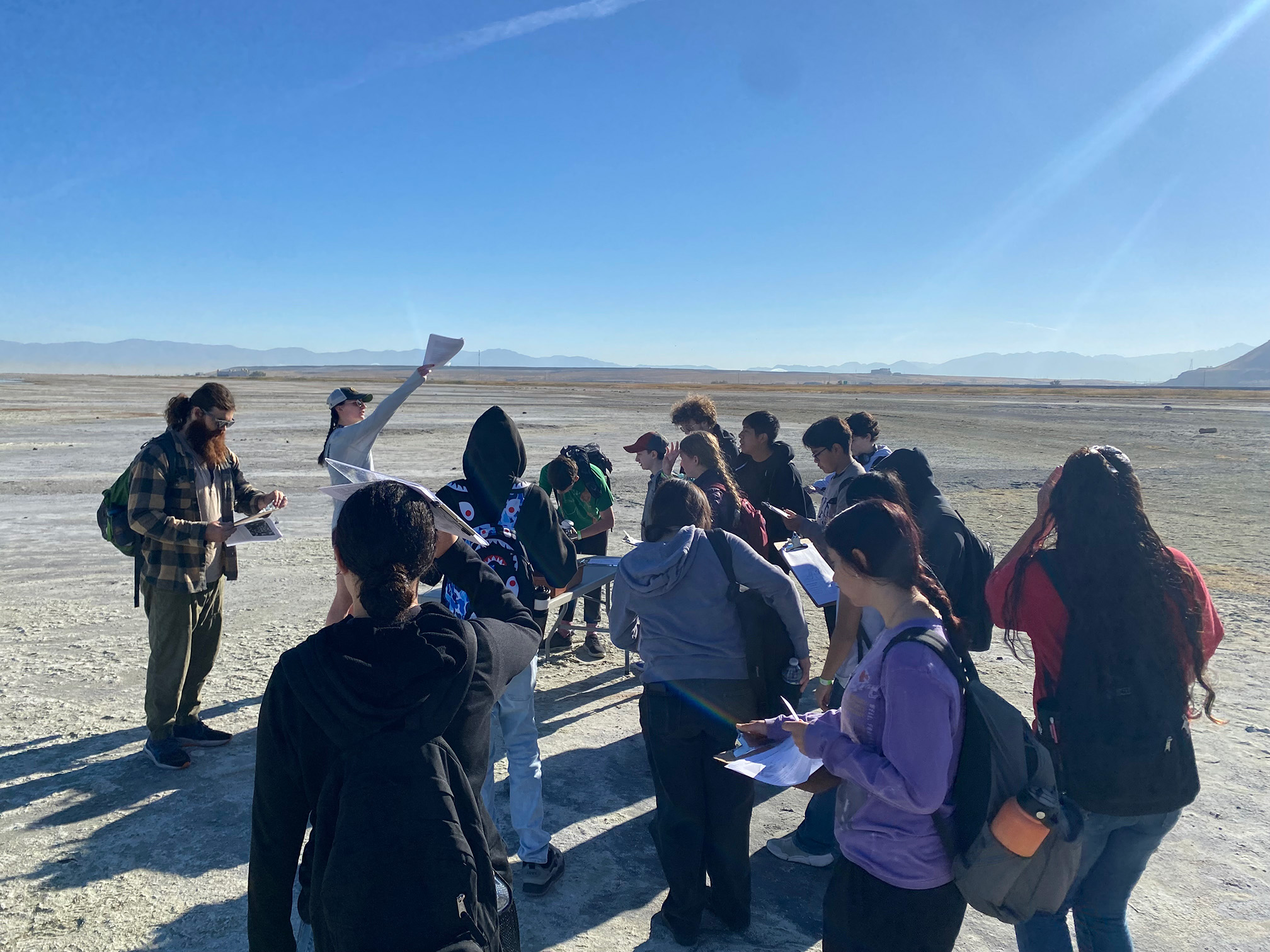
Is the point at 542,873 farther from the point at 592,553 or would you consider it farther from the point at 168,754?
the point at 592,553

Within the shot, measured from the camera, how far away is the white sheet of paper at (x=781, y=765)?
2320 millimetres

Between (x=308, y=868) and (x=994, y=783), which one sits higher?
(x=994, y=783)

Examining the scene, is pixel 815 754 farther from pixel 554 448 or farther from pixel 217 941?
pixel 554 448

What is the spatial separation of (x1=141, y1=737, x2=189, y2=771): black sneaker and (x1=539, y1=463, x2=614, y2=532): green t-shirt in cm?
316

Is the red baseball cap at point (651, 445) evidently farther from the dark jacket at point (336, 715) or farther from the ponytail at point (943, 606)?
the dark jacket at point (336, 715)

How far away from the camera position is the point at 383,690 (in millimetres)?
1662

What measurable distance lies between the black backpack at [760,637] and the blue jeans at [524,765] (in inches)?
39.3

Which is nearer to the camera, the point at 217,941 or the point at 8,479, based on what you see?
the point at 217,941

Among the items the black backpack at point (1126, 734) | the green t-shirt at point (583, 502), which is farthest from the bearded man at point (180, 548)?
the black backpack at point (1126, 734)

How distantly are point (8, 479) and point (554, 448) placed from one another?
12.1 m

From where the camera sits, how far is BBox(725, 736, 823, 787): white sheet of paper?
2.32m

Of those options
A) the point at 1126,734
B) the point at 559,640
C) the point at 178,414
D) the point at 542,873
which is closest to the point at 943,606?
the point at 1126,734

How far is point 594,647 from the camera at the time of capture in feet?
22.1

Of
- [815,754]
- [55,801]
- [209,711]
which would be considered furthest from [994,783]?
[209,711]
